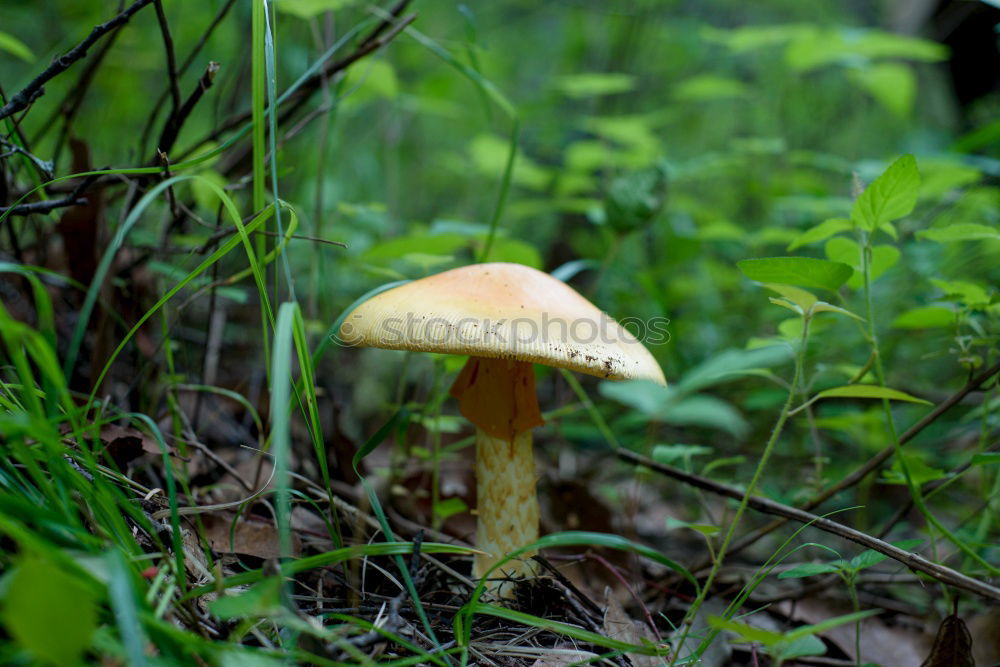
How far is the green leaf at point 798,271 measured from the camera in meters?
1.37

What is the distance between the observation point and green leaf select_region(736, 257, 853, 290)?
4.50ft

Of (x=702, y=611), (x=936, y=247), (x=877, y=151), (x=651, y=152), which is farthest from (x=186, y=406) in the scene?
(x=877, y=151)

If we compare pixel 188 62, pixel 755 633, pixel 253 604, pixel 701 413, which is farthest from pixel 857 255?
pixel 188 62

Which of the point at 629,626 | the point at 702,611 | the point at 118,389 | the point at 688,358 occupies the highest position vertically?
the point at 118,389

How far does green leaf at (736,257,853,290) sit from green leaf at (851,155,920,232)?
16 cm

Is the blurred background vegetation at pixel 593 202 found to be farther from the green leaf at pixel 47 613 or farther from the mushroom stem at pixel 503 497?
the green leaf at pixel 47 613

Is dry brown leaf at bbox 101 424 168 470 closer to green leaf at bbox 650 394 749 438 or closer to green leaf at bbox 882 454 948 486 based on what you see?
green leaf at bbox 650 394 749 438

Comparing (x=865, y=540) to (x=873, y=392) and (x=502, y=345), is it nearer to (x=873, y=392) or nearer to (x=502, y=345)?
(x=873, y=392)

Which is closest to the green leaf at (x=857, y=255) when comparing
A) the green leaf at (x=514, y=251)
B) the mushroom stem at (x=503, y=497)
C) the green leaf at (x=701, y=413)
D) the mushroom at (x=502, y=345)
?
the mushroom at (x=502, y=345)

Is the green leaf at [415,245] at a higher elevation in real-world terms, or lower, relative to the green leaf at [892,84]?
lower

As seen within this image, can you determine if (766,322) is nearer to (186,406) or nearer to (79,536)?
(186,406)

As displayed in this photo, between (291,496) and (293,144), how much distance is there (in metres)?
3.01

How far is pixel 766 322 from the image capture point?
12.8ft

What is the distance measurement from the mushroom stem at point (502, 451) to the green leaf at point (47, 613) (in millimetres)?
1201
